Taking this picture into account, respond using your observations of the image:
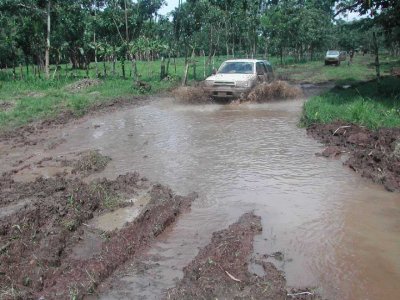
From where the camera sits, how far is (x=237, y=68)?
15.8 meters

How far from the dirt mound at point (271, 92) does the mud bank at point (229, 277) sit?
11.0m

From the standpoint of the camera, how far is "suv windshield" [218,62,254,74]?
15693 mm

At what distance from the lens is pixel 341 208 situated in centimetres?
601

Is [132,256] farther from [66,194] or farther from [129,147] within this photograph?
[129,147]

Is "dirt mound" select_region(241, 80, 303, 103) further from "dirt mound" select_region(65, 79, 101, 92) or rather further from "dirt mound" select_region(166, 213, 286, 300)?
"dirt mound" select_region(166, 213, 286, 300)

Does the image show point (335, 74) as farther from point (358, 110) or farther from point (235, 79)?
point (358, 110)

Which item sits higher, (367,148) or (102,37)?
(102,37)

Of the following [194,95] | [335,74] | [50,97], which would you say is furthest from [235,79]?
[335,74]

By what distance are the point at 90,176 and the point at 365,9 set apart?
12268 millimetres

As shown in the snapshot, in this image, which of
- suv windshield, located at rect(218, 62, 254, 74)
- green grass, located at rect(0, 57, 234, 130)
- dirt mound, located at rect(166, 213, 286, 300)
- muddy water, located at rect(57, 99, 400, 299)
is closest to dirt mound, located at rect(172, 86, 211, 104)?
suv windshield, located at rect(218, 62, 254, 74)

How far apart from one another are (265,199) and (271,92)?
1031 cm

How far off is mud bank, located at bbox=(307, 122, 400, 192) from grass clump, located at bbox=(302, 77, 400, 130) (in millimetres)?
380

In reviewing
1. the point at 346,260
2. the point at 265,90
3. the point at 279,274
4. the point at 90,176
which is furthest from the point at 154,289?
the point at 265,90

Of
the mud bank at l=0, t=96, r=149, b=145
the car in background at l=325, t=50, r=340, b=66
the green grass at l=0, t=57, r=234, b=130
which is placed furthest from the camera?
the car in background at l=325, t=50, r=340, b=66
